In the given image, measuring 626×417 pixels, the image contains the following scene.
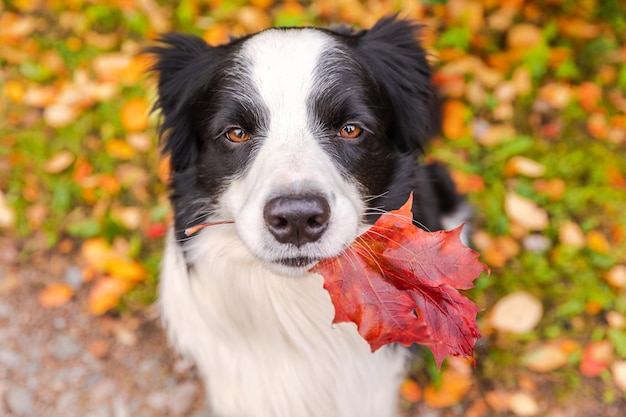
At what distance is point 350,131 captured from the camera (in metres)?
2.40

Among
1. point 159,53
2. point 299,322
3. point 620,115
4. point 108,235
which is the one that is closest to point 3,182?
point 108,235

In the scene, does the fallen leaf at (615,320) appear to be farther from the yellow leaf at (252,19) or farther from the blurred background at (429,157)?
the yellow leaf at (252,19)

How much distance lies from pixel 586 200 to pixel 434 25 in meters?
1.75

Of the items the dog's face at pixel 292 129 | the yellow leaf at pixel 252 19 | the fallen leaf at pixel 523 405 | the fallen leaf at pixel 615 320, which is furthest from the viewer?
the yellow leaf at pixel 252 19

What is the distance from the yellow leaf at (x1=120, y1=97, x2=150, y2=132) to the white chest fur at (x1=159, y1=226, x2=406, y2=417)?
158 cm

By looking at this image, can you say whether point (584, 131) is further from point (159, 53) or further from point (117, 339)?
point (117, 339)

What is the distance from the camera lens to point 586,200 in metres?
3.96

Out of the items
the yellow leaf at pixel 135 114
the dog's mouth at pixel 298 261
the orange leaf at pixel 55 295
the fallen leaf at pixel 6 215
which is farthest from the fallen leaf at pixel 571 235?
the fallen leaf at pixel 6 215

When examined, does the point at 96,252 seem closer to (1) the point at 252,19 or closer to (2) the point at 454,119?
(1) the point at 252,19

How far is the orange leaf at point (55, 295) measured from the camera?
3.67m

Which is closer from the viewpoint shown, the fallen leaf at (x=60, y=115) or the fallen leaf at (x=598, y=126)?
the fallen leaf at (x=598, y=126)

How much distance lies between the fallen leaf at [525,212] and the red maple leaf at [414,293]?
6.86ft

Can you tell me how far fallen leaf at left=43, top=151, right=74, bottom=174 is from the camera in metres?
4.12

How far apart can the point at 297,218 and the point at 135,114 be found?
8.97ft
